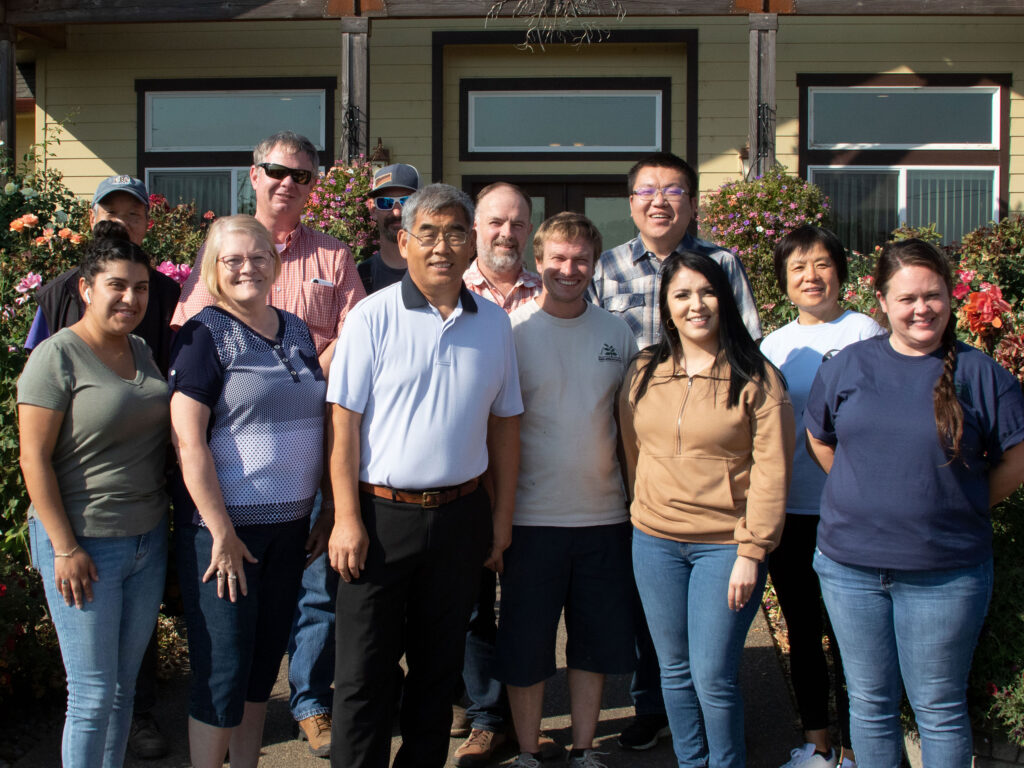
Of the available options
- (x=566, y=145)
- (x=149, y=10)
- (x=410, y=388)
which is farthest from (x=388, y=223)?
(x=149, y=10)

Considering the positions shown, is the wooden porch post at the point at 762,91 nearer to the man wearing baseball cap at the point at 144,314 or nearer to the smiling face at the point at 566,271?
the smiling face at the point at 566,271

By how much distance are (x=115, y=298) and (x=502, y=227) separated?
1.37 m

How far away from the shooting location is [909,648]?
2738 mm

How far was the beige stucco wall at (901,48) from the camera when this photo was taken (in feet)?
31.4

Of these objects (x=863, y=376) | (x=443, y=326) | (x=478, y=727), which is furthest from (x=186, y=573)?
(x=863, y=376)

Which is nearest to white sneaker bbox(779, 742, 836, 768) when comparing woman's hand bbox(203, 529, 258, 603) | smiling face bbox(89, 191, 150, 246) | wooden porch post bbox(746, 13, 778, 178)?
woman's hand bbox(203, 529, 258, 603)

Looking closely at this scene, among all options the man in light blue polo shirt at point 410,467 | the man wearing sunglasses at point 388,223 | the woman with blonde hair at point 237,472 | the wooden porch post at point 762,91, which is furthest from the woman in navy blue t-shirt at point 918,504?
the wooden porch post at point 762,91

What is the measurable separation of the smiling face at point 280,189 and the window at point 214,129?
6760mm

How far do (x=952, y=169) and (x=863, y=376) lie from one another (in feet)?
27.0

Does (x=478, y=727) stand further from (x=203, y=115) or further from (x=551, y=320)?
(x=203, y=115)

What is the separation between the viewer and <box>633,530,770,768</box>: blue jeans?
2.93 meters

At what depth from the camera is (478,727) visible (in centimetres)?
353

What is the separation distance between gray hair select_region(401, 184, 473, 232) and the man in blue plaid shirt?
924 mm

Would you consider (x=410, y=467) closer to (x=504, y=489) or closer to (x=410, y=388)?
(x=410, y=388)
